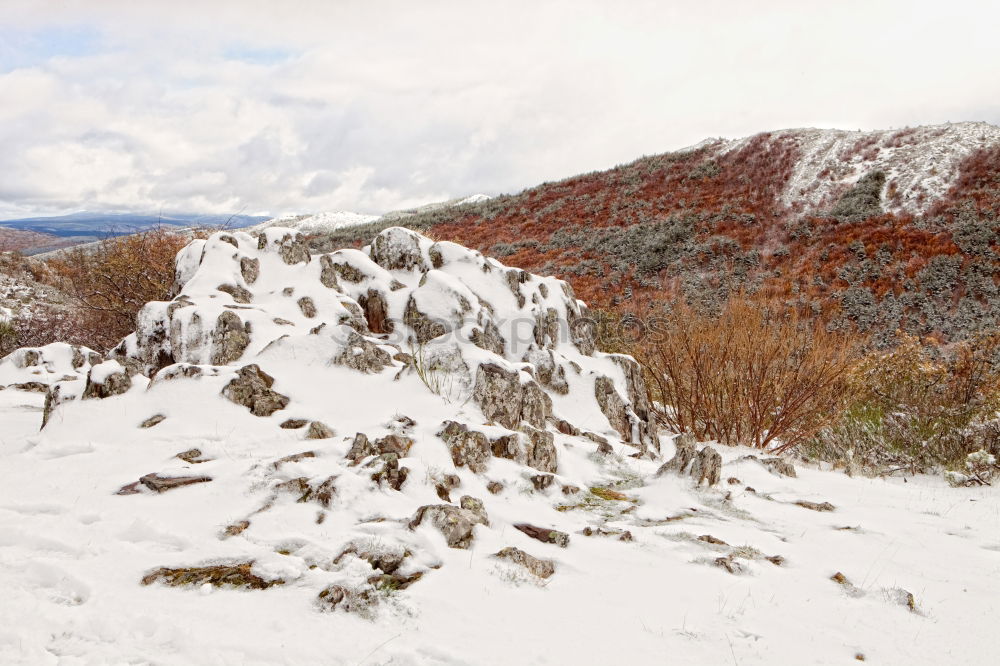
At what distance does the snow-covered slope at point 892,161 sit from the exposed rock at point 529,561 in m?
26.3

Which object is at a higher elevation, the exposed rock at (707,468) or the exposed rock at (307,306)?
the exposed rock at (307,306)

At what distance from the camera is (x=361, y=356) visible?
5.69 meters

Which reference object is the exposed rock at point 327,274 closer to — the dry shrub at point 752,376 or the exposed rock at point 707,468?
the dry shrub at point 752,376

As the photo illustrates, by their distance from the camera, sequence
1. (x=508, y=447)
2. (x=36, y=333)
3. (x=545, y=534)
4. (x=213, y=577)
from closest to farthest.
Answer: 1. (x=213, y=577)
2. (x=545, y=534)
3. (x=508, y=447)
4. (x=36, y=333)

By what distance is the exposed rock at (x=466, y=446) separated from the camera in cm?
437

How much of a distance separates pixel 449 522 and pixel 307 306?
4.78 meters

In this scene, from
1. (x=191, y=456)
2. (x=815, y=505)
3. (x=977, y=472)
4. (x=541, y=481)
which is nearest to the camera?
(x=191, y=456)

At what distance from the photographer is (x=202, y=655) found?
211cm

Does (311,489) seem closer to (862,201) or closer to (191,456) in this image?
(191,456)

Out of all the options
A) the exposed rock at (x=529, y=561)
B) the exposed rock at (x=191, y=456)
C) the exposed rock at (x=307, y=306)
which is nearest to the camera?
the exposed rock at (x=529, y=561)

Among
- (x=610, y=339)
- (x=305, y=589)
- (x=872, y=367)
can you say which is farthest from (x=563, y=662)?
(x=610, y=339)

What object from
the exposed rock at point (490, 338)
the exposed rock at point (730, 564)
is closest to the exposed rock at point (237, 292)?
the exposed rock at point (490, 338)

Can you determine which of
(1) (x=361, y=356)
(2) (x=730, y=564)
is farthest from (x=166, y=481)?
(2) (x=730, y=564)

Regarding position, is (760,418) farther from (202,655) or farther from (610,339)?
(202,655)
